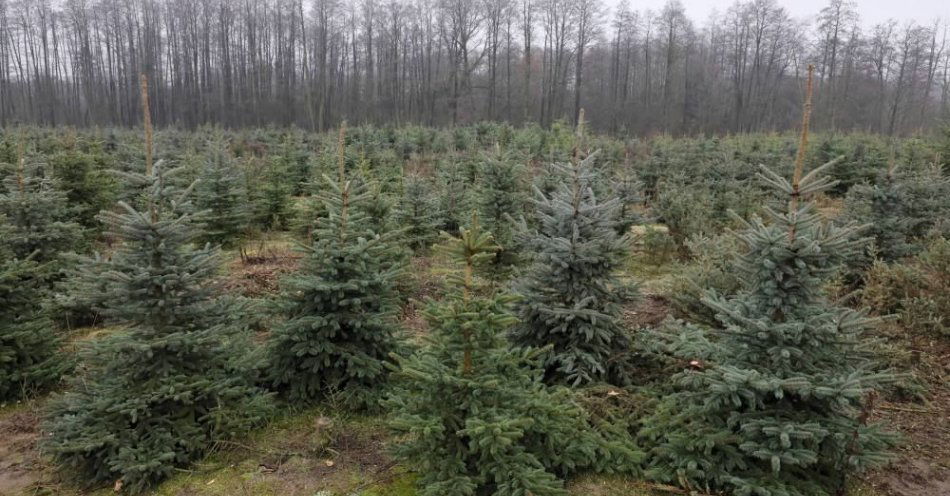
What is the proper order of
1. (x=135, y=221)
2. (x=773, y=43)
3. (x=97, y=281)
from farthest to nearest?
(x=773, y=43)
(x=97, y=281)
(x=135, y=221)

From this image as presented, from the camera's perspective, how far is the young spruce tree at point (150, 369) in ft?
12.8

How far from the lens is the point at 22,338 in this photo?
17.0 feet

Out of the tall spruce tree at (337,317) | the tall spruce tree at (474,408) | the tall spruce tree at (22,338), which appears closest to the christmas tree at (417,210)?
the tall spruce tree at (337,317)

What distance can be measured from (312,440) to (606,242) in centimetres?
297

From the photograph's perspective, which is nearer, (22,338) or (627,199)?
(22,338)

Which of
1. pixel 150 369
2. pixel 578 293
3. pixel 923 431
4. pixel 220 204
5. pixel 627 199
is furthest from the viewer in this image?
pixel 627 199

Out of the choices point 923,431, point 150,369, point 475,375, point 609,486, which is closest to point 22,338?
point 150,369

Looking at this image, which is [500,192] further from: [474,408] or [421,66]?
[421,66]

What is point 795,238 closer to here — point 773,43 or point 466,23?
point 466,23

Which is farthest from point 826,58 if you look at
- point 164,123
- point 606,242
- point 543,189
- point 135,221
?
point 164,123

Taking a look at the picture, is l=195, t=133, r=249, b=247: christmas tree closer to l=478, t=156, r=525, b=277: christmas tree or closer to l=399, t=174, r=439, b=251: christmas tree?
l=399, t=174, r=439, b=251: christmas tree

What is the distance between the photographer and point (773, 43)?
148 feet

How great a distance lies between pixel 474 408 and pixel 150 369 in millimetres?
2508

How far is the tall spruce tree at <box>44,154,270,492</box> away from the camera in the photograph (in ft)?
12.8
